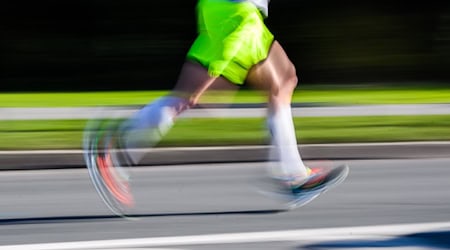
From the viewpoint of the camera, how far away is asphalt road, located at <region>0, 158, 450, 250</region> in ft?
19.1

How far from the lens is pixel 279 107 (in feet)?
21.5

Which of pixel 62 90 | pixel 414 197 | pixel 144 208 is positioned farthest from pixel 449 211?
pixel 62 90

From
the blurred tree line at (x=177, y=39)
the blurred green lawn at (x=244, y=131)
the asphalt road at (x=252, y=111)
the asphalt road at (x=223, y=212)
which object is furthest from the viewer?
the blurred tree line at (x=177, y=39)

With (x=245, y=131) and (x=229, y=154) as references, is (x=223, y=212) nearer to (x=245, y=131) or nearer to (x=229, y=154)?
(x=229, y=154)

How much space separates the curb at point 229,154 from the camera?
8.79 metres

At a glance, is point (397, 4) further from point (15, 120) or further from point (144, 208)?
point (144, 208)

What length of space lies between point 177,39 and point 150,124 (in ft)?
41.2

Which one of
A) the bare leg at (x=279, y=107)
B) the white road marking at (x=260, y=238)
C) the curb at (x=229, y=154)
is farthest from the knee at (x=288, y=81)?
the curb at (x=229, y=154)

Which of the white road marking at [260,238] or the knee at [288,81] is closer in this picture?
the white road marking at [260,238]

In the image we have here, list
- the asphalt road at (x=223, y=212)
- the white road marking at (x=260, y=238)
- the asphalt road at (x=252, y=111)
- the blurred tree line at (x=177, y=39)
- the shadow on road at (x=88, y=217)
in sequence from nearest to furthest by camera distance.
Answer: the white road marking at (x=260, y=238) < the asphalt road at (x=223, y=212) < the shadow on road at (x=88, y=217) < the asphalt road at (x=252, y=111) < the blurred tree line at (x=177, y=39)

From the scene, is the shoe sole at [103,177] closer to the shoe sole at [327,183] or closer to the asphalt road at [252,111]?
the shoe sole at [327,183]

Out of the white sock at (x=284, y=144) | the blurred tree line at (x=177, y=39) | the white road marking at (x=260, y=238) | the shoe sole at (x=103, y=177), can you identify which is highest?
the blurred tree line at (x=177, y=39)

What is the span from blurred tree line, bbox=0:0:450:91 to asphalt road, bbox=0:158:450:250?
32.6ft

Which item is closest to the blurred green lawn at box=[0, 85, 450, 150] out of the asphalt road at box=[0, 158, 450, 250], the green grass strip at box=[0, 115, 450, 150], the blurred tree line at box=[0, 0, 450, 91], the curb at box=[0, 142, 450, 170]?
the green grass strip at box=[0, 115, 450, 150]
